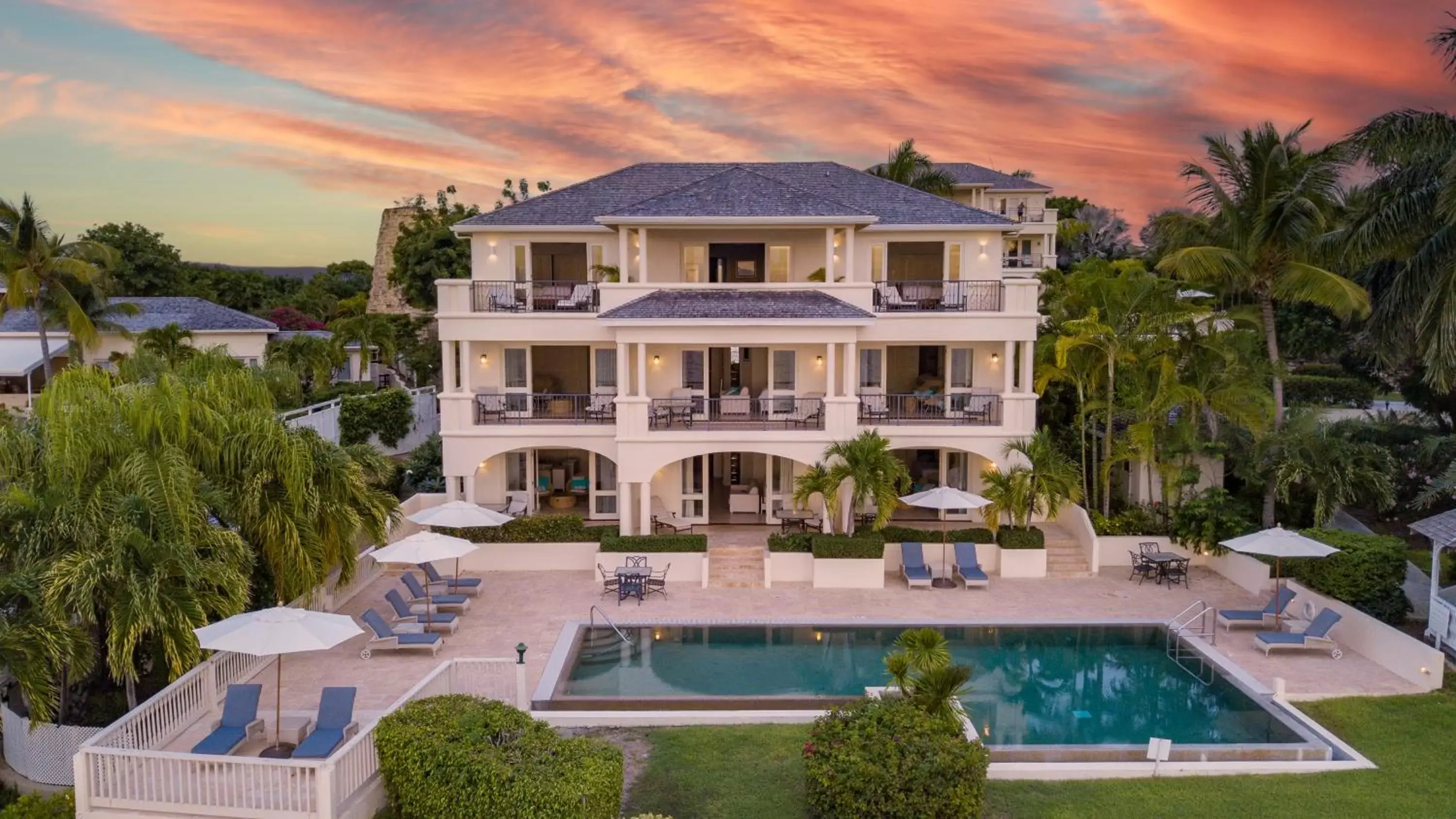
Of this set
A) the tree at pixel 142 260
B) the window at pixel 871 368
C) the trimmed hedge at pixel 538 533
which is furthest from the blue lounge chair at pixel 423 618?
the tree at pixel 142 260

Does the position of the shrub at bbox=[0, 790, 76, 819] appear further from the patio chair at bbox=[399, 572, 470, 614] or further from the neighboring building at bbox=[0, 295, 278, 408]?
the neighboring building at bbox=[0, 295, 278, 408]

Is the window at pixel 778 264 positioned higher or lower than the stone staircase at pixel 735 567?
higher

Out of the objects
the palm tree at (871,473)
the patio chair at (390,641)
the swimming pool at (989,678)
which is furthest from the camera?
the palm tree at (871,473)

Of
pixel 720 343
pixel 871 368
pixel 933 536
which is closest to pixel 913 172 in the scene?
pixel 871 368

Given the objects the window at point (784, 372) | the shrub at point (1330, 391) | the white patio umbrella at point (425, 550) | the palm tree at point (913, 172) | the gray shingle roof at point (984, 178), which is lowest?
the white patio umbrella at point (425, 550)

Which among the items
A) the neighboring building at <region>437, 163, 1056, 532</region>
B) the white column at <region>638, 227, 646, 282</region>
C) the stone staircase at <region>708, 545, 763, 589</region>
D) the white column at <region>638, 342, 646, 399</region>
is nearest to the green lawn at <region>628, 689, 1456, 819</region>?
the stone staircase at <region>708, 545, 763, 589</region>

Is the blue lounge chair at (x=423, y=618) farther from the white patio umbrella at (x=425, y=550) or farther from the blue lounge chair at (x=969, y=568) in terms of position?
the blue lounge chair at (x=969, y=568)
